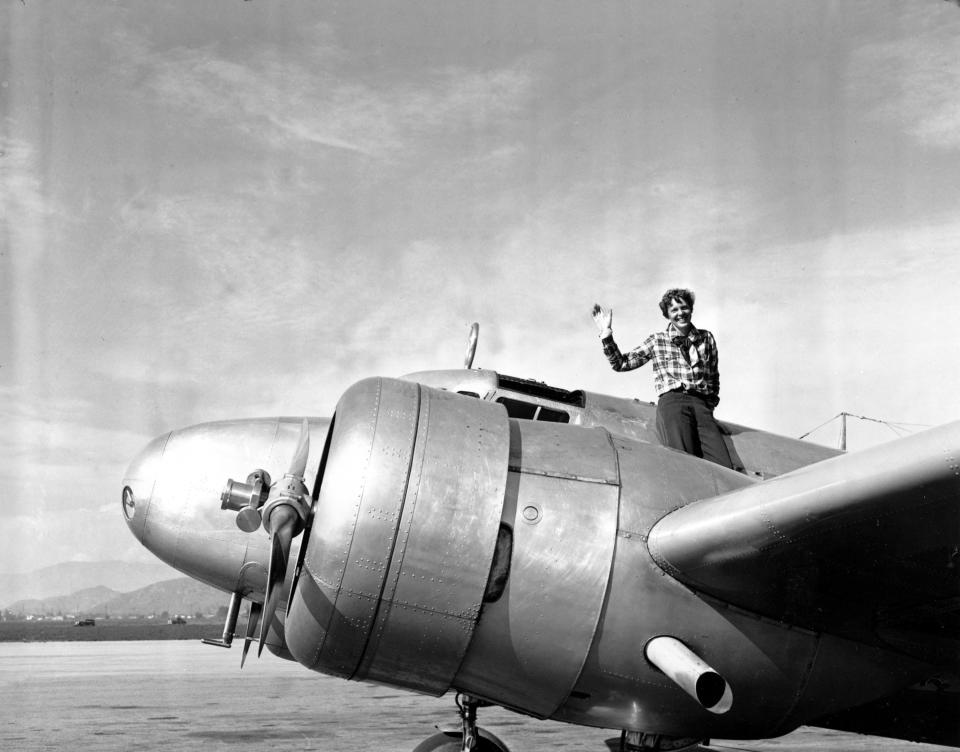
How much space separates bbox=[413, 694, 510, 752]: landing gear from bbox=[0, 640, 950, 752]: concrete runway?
3.14 meters

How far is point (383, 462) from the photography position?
205 inches

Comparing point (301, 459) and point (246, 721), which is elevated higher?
point (301, 459)

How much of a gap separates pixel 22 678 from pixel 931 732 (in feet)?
67.3

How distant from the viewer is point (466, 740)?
684cm

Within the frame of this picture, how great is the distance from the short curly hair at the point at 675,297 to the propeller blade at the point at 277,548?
3.13m

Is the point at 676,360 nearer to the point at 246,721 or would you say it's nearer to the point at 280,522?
the point at 280,522

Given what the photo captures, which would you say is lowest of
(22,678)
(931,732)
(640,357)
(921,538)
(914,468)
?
(22,678)

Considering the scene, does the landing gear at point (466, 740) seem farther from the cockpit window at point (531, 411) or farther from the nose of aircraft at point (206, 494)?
the cockpit window at point (531, 411)

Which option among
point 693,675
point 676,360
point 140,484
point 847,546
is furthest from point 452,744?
point 847,546

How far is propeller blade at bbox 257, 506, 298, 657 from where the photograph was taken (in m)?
5.29

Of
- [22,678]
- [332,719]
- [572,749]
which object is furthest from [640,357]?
[22,678]

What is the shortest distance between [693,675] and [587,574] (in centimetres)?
76

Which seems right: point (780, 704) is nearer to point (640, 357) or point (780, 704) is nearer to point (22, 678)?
point (640, 357)

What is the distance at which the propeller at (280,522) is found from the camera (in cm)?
529
